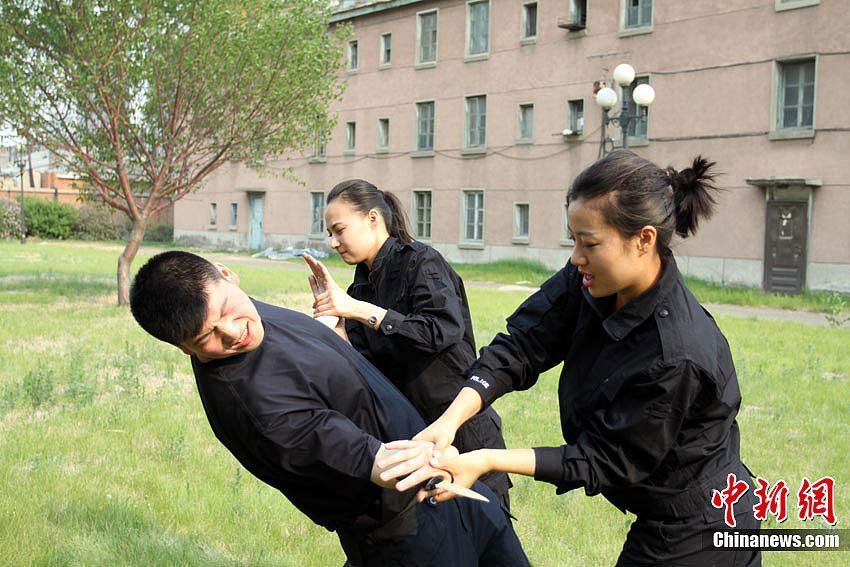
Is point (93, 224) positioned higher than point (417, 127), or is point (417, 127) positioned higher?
point (417, 127)

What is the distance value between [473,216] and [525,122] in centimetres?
396

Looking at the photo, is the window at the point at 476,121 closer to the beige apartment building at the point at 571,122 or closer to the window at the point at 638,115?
the beige apartment building at the point at 571,122

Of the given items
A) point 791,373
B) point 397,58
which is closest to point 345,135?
point 397,58

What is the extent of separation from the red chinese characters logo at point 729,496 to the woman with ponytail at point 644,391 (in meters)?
0.01

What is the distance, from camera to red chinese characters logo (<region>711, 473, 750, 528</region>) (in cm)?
285

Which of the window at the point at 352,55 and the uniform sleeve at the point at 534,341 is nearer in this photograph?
the uniform sleeve at the point at 534,341

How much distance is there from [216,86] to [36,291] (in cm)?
640

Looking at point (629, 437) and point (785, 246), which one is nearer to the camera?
point (629, 437)

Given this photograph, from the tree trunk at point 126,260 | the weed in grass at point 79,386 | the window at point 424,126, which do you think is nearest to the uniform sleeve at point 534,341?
the weed in grass at point 79,386

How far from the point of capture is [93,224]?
49.2 meters

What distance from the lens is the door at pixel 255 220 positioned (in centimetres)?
4162

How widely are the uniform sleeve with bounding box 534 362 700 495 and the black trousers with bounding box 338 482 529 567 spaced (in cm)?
49

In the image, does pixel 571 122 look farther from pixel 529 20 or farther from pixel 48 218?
pixel 48 218

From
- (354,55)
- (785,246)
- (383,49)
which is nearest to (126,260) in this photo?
(785,246)
